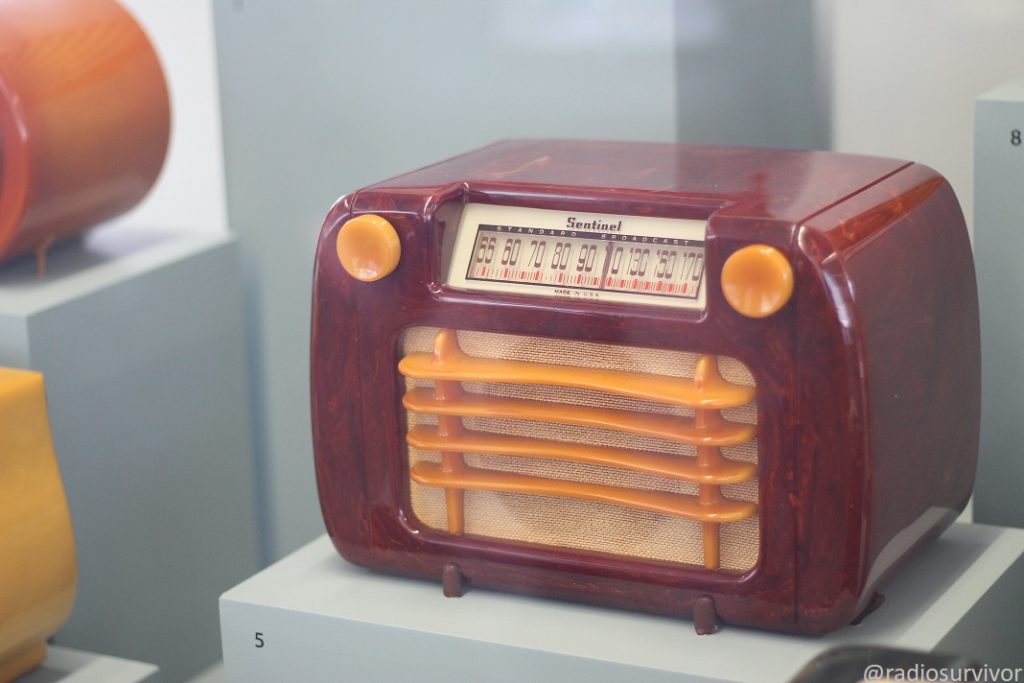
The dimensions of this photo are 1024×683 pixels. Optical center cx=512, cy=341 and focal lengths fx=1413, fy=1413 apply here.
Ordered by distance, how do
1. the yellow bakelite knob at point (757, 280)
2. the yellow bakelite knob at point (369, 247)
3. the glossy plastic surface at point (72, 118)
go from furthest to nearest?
1. the glossy plastic surface at point (72, 118)
2. the yellow bakelite knob at point (369, 247)
3. the yellow bakelite knob at point (757, 280)

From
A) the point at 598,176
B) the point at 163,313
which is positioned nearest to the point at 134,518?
the point at 163,313

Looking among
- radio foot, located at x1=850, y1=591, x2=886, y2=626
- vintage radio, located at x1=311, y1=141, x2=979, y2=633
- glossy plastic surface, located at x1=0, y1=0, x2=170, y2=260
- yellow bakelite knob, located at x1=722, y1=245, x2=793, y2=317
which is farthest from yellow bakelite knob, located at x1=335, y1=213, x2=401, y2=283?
glossy plastic surface, located at x1=0, y1=0, x2=170, y2=260

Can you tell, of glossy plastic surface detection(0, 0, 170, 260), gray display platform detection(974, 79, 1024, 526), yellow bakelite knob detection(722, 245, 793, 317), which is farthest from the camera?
glossy plastic surface detection(0, 0, 170, 260)

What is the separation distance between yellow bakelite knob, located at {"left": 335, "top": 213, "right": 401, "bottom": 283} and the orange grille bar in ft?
0.18

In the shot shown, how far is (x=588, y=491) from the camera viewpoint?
86 cm

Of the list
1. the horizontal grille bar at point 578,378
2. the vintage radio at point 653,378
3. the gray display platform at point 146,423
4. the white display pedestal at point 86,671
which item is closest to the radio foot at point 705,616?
the vintage radio at point 653,378

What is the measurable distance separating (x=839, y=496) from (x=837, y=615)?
0.07 m

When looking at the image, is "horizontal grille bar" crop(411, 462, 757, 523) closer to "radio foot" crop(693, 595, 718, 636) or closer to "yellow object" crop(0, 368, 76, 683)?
"radio foot" crop(693, 595, 718, 636)

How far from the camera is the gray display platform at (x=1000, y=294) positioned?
38.4 inches

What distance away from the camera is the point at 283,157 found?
55.5 inches

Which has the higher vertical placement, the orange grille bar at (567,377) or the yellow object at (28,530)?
the orange grille bar at (567,377)

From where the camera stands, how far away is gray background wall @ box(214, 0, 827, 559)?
3.93 feet

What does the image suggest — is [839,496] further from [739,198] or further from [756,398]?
[739,198]

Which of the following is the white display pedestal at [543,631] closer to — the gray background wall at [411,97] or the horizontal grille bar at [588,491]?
the horizontal grille bar at [588,491]
